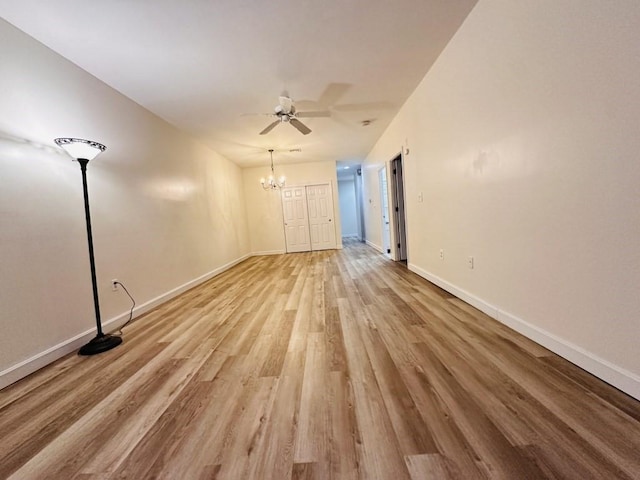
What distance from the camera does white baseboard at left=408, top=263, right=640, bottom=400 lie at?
3.77 ft

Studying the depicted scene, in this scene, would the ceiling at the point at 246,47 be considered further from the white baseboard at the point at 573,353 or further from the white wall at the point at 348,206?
the white wall at the point at 348,206

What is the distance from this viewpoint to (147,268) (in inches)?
119

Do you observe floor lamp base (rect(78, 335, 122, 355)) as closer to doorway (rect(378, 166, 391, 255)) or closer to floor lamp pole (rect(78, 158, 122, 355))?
floor lamp pole (rect(78, 158, 122, 355))

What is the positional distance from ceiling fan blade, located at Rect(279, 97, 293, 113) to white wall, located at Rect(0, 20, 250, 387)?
1812 millimetres

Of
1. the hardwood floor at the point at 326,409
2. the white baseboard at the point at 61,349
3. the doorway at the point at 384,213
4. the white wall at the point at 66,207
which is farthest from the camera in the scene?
the doorway at the point at 384,213

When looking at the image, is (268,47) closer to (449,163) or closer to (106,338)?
(449,163)

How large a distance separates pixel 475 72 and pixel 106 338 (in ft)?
12.5

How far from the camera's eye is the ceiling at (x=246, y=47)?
1.87m

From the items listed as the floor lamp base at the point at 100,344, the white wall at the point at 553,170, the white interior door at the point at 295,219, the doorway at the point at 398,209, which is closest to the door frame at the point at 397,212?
the doorway at the point at 398,209

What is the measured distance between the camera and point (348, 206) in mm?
11211

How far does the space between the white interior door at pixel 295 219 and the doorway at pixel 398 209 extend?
3039 mm

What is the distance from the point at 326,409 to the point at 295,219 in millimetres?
6311

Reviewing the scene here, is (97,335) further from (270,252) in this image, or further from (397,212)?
(270,252)

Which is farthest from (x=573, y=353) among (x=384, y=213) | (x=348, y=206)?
(x=348, y=206)
